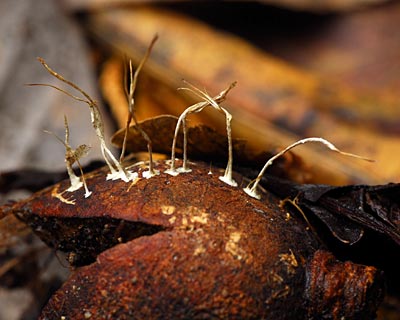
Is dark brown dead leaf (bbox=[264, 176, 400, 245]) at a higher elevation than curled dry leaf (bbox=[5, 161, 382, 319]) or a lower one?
higher

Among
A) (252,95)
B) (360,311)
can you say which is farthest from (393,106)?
(360,311)

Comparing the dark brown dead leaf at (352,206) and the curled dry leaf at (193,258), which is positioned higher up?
the dark brown dead leaf at (352,206)

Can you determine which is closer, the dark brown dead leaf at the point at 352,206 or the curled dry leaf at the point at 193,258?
the curled dry leaf at the point at 193,258

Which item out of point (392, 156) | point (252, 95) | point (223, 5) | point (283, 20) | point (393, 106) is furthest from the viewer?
point (283, 20)

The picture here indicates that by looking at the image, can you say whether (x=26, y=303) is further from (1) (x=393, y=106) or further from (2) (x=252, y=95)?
(1) (x=393, y=106)

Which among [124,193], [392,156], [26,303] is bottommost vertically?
[26,303]

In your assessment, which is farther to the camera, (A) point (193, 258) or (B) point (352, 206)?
(B) point (352, 206)

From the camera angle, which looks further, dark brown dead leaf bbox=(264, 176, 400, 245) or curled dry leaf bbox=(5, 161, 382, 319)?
dark brown dead leaf bbox=(264, 176, 400, 245)

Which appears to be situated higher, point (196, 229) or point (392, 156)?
point (196, 229)
